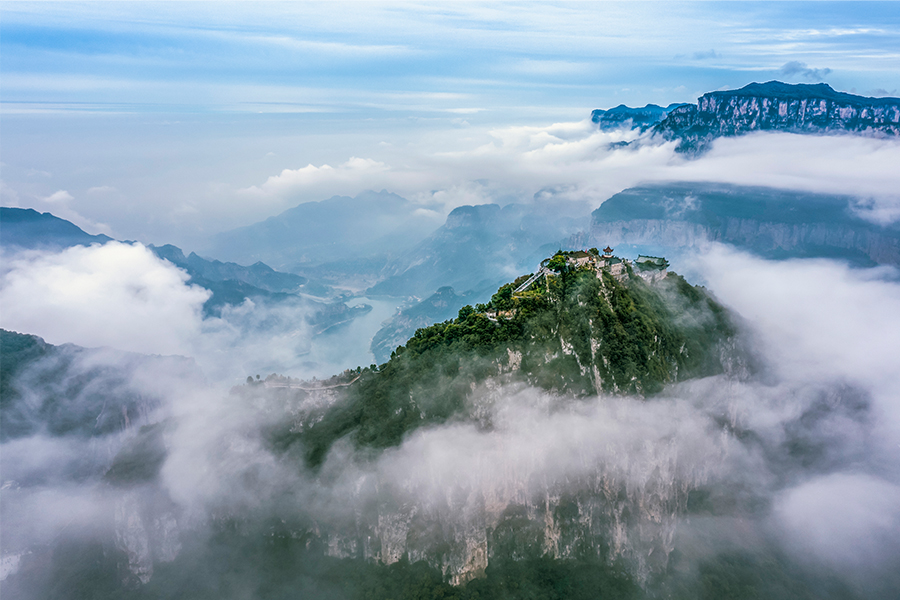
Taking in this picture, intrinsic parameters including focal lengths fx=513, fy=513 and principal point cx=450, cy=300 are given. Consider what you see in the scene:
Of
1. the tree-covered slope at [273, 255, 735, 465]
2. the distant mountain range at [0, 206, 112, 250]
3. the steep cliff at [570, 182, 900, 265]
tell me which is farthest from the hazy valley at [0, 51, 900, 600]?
the distant mountain range at [0, 206, 112, 250]

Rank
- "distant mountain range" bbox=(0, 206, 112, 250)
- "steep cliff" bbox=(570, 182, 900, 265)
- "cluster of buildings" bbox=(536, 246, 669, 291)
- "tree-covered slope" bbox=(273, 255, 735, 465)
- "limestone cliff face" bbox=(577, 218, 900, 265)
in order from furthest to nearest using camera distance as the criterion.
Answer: "distant mountain range" bbox=(0, 206, 112, 250) → "steep cliff" bbox=(570, 182, 900, 265) → "limestone cliff face" bbox=(577, 218, 900, 265) → "cluster of buildings" bbox=(536, 246, 669, 291) → "tree-covered slope" bbox=(273, 255, 735, 465)

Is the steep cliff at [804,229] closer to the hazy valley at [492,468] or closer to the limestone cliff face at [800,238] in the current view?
the limestone cliff face at [800,238]

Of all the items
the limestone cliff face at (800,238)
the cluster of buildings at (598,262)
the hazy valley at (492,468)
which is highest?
the cluster of buildings at (598,262)

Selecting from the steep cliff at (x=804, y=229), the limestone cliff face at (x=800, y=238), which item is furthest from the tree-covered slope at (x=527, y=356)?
the limestone cliff face at (x=800, y=238)

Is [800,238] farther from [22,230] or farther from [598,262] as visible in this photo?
[22,230]

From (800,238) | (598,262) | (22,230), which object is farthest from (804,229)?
(22,230)

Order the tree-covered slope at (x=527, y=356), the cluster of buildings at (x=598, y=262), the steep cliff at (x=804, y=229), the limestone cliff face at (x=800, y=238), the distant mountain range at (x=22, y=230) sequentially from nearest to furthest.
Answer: the tree-covered slope at (x=527, y=356) < the cluster of buildings at (x=598, y=262) < the limestone cliff face at (x=800, y=238) < the steep cliff at (x=804, y=229) < the distant mountain range at (x=22, y=230)

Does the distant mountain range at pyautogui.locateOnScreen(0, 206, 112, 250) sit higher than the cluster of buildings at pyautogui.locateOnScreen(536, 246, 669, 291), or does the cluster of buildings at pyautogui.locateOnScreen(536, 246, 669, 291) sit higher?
the cluster of buildings at pyautogui.locateOnScreen(536, 246, 669, 291)

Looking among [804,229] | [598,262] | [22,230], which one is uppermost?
[598,262]

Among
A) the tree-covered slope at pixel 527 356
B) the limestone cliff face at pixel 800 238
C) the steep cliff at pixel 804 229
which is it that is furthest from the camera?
the steep cliff at pixel 804 229

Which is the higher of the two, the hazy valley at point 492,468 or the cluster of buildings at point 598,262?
the cluster of buildings at point 598,262

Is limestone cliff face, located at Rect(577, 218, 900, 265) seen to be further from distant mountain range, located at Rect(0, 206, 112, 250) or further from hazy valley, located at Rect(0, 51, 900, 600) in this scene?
distant mountain range, located at Rect(0, 206, 112, 250)

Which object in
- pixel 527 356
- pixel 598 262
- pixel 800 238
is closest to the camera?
pixel 527 356
